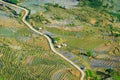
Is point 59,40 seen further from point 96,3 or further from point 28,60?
point 96,3

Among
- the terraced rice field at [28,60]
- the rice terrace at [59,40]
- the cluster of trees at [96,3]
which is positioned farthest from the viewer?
the cluster of trees at [96,3]

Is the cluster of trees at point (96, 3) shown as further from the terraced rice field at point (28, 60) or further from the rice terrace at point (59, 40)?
the terraced rice field at point (28, 60)

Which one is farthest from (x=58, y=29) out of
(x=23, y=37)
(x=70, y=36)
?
(x=23, y=37)

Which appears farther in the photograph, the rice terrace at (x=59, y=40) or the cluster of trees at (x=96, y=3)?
the cluster of trees at (x=96, y=3)

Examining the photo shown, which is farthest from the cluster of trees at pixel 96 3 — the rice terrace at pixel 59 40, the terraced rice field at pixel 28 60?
the terraced rice field at pixel 28 60

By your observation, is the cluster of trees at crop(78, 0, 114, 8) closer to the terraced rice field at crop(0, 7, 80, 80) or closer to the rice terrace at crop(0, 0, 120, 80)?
the rice terrace at crop(0, 0, 120, 80)

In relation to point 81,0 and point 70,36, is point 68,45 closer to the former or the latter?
point 70,36

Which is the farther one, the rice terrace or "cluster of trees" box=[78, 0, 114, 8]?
"cluster of trees" box=[78, 0, 114, 8]

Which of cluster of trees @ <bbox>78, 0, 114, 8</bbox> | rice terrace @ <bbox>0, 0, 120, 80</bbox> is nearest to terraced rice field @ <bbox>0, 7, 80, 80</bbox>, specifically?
rice terrace @ <bbox>0, 0, 120, 80</bbox>
